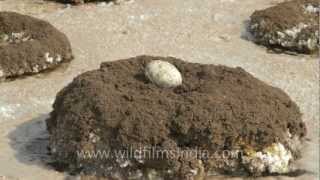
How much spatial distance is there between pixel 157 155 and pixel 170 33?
623cm

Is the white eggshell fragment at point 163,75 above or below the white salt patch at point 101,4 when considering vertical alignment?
below

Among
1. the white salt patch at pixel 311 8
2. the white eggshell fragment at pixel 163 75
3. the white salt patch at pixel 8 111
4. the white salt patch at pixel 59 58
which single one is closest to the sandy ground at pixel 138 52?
the white salt patch at pixel 8 111

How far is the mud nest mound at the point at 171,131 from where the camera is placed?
7410 mm

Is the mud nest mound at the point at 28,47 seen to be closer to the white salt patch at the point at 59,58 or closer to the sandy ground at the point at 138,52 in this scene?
the white salt patch at the point at 59,58

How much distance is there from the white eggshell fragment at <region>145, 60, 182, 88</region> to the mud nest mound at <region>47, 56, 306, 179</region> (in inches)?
5.6

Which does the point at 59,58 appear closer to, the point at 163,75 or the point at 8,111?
the point at 8,111

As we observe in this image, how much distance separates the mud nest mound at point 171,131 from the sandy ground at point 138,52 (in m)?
0.36

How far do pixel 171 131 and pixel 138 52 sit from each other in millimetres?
4958

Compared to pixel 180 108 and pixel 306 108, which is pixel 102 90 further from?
pixel 306 108

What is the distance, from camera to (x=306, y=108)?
9.94m

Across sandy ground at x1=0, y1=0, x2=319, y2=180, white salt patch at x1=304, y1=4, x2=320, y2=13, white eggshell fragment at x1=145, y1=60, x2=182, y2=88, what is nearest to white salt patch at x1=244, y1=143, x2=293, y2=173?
sandy ground at x1=0, y1=0, x2=319, y2=180

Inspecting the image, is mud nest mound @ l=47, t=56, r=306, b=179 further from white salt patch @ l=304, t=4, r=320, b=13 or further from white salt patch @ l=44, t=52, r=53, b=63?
white salt patch @ l=304, t=4, r=320, b=13

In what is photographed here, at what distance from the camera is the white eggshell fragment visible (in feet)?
27.7

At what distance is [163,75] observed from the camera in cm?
847
